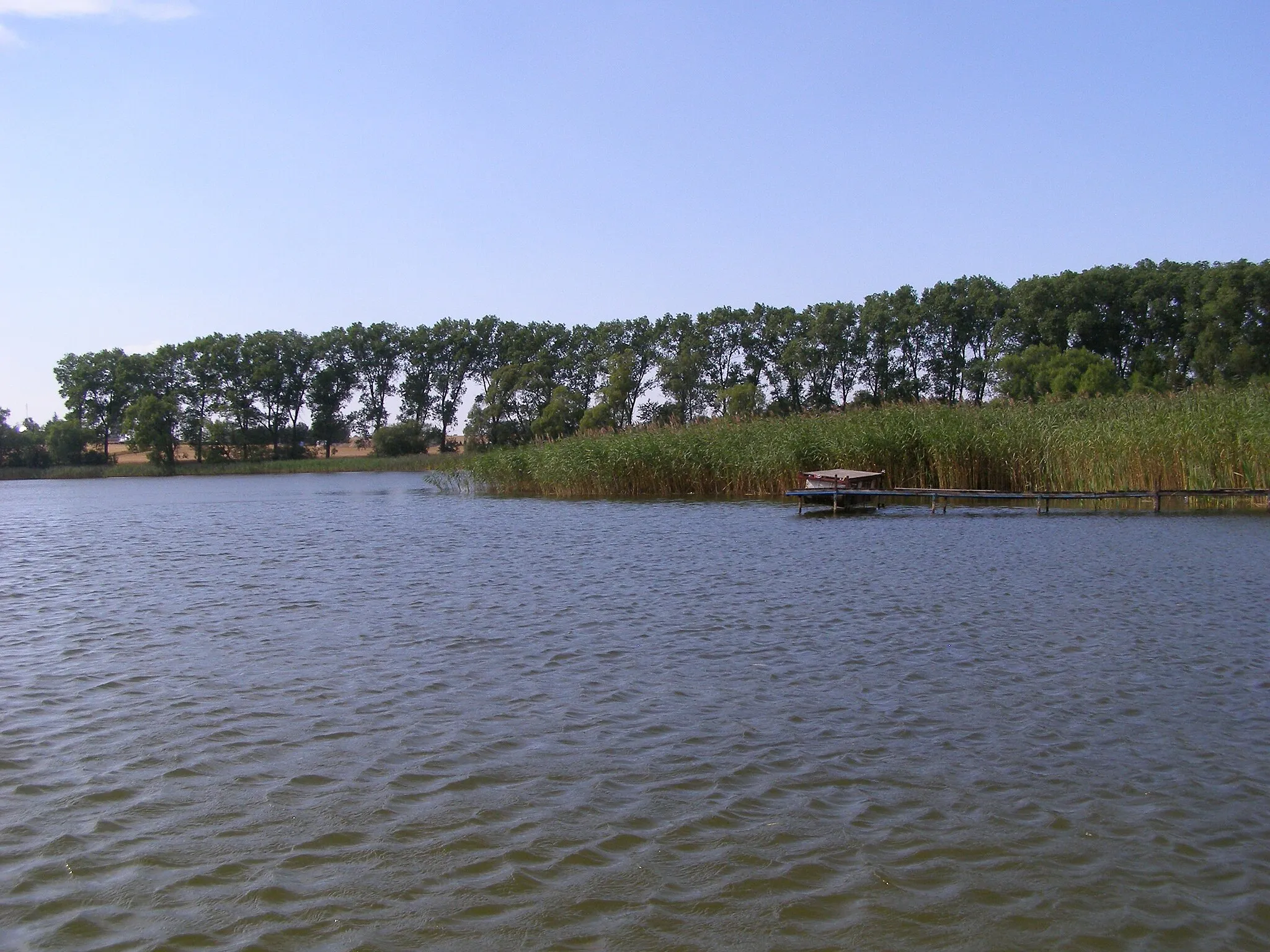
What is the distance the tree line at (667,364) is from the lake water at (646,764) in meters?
27.9

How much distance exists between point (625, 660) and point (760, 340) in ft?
242

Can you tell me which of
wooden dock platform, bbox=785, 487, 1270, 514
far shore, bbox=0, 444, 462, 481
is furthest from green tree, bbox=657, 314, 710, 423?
wooden dock platform, bbox=785, 487, 1270, 514

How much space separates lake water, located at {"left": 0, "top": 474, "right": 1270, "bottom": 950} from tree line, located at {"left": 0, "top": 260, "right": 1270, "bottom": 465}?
91.4ft

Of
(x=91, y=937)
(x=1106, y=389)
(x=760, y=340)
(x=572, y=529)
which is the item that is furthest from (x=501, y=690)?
(x=760, y=340)

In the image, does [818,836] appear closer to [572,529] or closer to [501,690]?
[501,690]

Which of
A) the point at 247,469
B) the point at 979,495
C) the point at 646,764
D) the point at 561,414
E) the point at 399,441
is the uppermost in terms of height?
the point at 561,414

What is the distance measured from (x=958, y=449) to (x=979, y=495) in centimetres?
283

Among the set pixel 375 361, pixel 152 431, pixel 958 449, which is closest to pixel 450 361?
pixel 375 361

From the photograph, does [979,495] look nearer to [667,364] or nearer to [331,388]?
[667,364]

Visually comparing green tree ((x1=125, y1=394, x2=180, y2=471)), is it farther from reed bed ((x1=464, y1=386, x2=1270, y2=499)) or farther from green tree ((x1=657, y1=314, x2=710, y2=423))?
reed bed ((x1=464, y1=386, x2=1270, y2=499))

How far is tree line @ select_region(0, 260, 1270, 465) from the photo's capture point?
56.8 m

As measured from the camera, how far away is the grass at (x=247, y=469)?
75375 millimetres

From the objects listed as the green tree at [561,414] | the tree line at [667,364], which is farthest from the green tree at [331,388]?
the green tree at [561,414]

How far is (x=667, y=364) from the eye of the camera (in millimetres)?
74000
